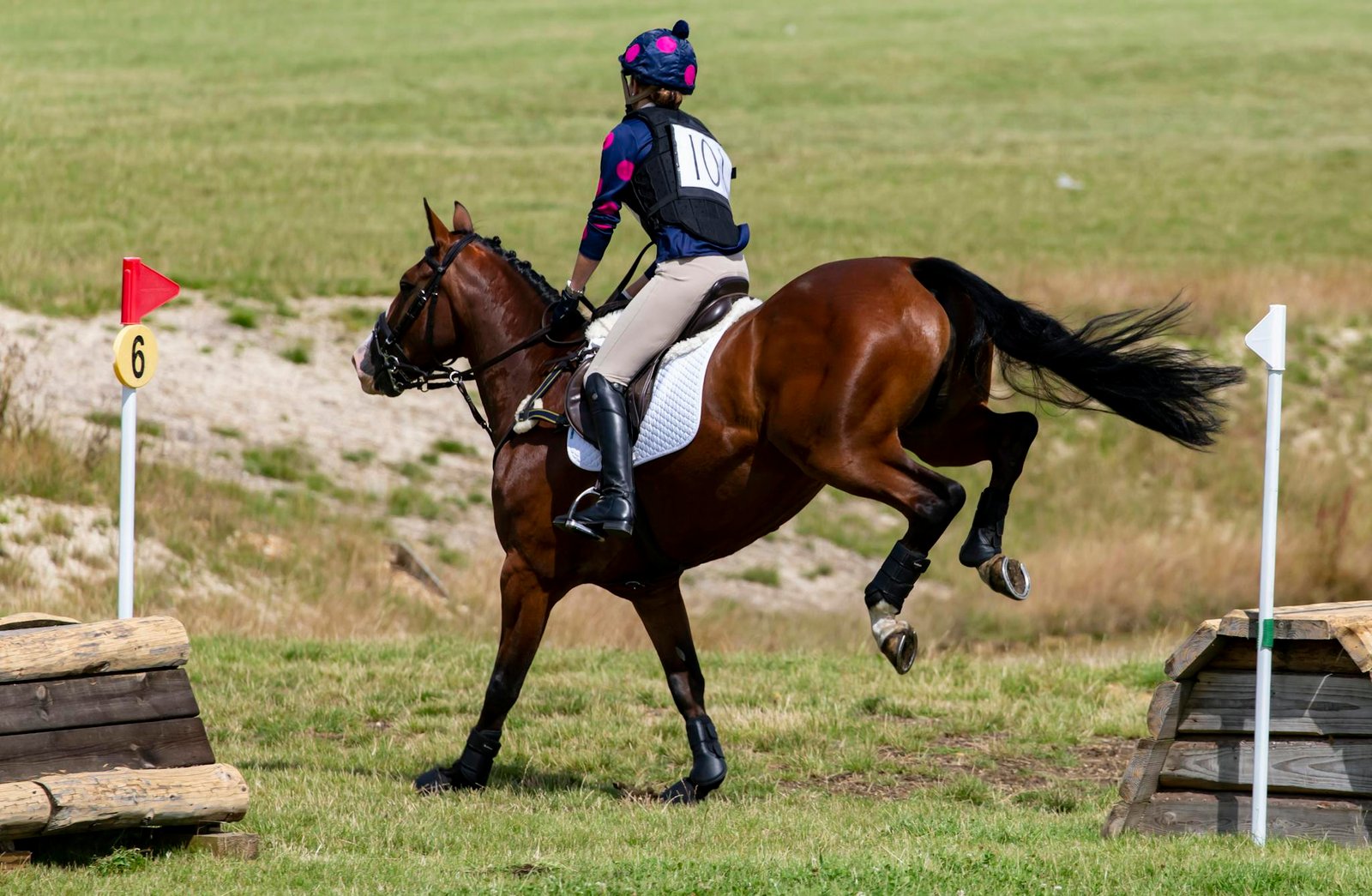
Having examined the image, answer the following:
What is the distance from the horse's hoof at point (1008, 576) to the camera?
260 inches

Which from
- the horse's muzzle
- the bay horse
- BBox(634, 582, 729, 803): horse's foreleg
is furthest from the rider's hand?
BBox(634, 582, 729, 803): horse's foreleg

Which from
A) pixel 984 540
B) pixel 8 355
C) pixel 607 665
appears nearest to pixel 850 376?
pixel 984 540

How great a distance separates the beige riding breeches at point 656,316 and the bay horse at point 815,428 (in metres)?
0.25

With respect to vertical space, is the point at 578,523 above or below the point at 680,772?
above

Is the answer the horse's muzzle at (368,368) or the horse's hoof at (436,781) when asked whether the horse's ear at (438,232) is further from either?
the horse's hoof at (436,781)

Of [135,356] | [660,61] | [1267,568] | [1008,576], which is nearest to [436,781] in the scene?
[135,356]

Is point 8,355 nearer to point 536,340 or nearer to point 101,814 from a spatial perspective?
point 536,340

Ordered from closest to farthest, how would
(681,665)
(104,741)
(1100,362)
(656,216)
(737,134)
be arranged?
(104,741)
(1100,362)
(656,216)
(681,665)
(737,134)

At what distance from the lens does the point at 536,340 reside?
26.7 feet

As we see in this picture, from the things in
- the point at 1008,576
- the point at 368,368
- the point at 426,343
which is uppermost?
the point at 426,343

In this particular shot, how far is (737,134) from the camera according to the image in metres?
35.8

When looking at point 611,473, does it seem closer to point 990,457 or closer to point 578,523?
point 578,523

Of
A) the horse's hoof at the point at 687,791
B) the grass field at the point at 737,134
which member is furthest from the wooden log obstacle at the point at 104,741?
the grass field at the point at 737,134

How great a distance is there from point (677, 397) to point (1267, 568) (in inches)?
102
